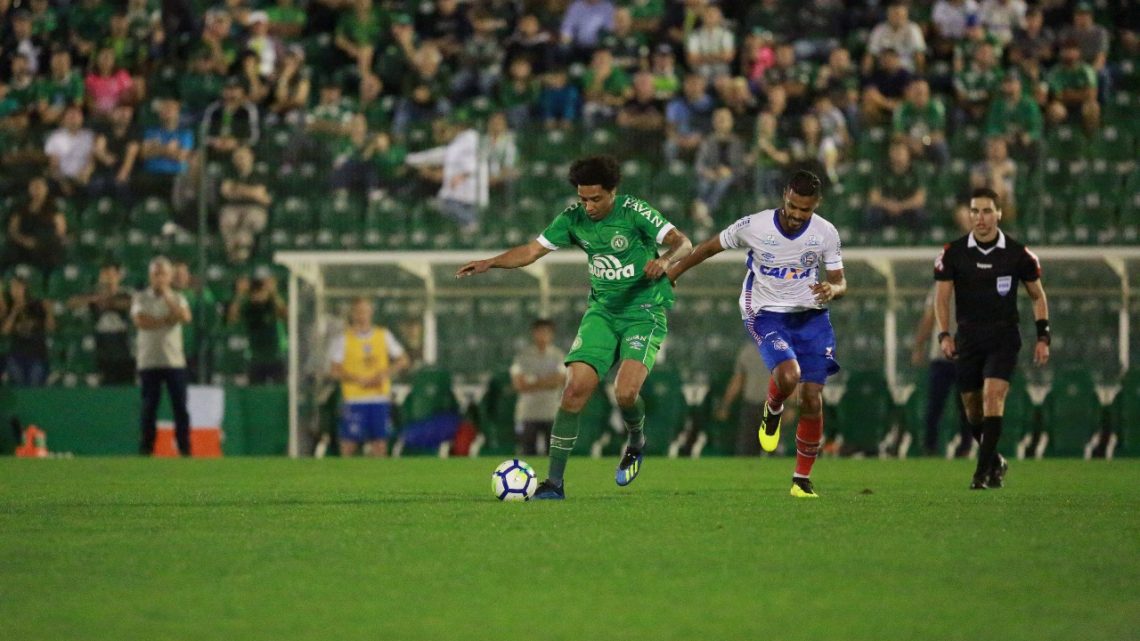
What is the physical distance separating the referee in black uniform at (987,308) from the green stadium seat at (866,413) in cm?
841

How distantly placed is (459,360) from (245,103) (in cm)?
452

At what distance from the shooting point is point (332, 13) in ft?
88.7

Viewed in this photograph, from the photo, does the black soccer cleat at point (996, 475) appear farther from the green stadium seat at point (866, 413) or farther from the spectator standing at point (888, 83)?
the spectator standing at point (888, 83)

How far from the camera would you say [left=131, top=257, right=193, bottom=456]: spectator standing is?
20.2 m

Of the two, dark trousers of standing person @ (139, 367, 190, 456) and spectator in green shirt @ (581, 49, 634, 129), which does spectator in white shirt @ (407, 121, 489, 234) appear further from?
dark trousers of standing person @ (139, 367, 190, 456)

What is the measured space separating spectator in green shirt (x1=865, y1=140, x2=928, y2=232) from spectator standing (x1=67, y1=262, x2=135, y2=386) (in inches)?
359

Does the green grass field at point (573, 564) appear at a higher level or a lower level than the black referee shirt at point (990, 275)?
lower

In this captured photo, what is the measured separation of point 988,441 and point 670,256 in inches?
117

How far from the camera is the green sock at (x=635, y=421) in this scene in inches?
472

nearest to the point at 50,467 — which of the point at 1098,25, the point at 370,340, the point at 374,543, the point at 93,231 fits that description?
the point at 370,340

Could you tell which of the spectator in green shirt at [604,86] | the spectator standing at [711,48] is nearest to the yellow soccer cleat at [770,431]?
the spectator in green shirt at [604,86]

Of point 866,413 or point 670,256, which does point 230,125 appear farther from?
point 670,256

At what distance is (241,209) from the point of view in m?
22.9

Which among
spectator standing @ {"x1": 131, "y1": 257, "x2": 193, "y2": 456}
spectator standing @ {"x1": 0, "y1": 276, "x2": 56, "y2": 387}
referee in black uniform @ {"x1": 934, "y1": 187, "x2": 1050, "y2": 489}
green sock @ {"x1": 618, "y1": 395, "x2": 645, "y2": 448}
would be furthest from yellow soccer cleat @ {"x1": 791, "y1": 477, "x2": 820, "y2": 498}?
spectator standing @ {"x1": 0, "y1": 276, "x2": 56, "y2": 387}
